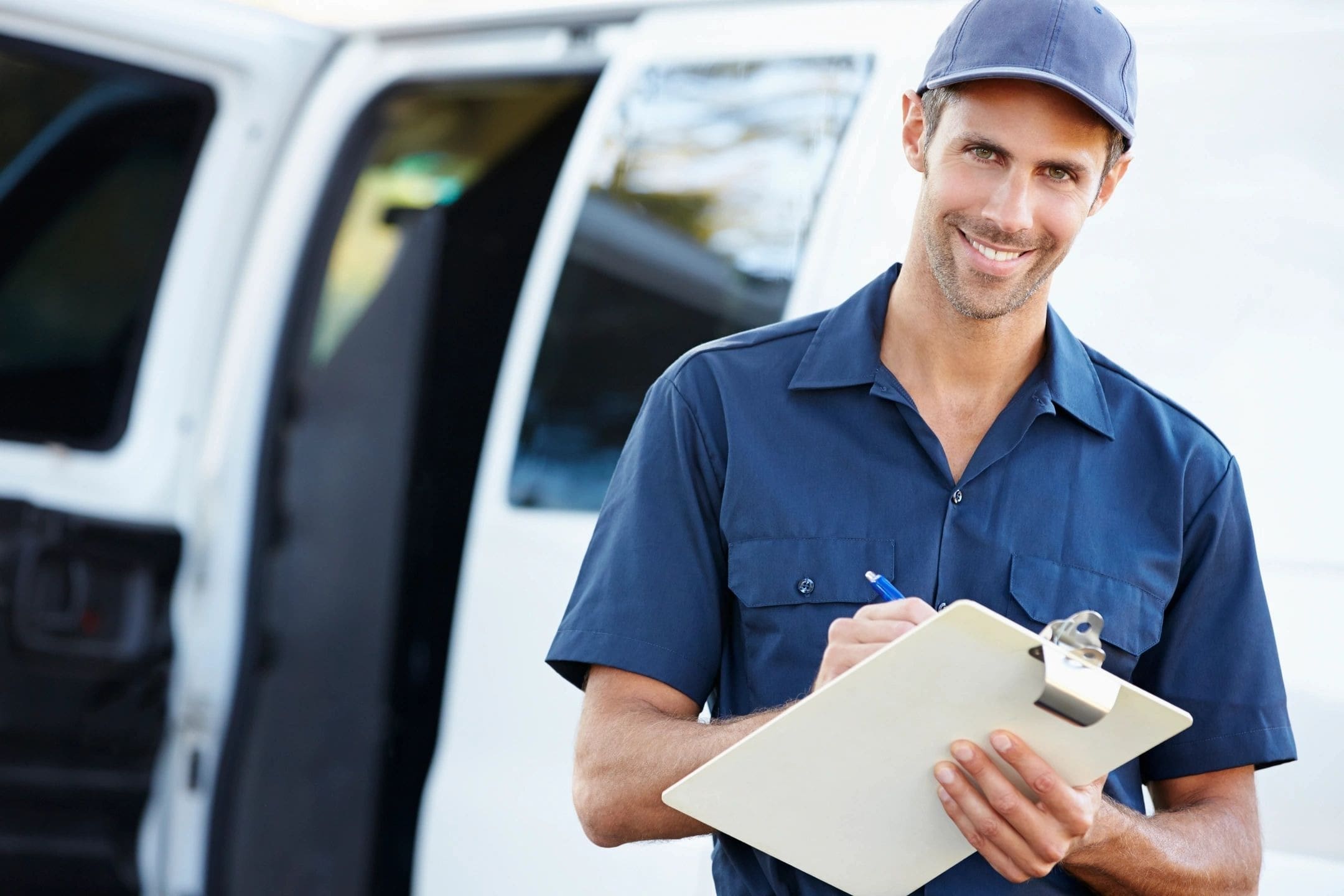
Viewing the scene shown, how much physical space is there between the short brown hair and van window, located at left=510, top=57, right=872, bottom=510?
888mm

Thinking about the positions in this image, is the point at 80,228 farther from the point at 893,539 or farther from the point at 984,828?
the point at 984,828

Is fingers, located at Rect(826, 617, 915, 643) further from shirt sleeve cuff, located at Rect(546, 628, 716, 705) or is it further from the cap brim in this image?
the cap brim

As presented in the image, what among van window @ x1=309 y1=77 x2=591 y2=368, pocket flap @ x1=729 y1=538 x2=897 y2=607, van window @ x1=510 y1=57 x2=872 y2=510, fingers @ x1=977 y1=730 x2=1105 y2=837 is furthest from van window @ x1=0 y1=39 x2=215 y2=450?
fingers @ x1=977 y1=730 x2=1105 y2=837

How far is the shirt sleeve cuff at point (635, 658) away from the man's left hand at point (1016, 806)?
32 cm

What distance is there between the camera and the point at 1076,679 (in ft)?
Result: 4.44

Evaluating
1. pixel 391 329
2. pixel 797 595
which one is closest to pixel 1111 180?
pixel 797 595

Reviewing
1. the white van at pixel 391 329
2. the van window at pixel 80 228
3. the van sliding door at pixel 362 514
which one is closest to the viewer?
the white van at pixel 391 329

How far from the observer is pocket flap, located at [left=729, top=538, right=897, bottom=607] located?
1.67 metres

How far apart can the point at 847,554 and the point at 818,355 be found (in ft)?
0.72

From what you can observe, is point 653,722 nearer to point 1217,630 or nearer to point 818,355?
point 818,355

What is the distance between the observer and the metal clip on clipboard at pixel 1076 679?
1.35 metres

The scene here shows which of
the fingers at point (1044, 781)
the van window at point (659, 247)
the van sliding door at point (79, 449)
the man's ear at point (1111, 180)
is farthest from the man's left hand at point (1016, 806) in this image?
the van sliding door at point (79, 449)

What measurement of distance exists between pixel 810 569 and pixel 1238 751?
0.50 m

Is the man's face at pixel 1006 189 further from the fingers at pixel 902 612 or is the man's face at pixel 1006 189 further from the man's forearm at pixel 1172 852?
the man's forearm at pixel 1172 852
